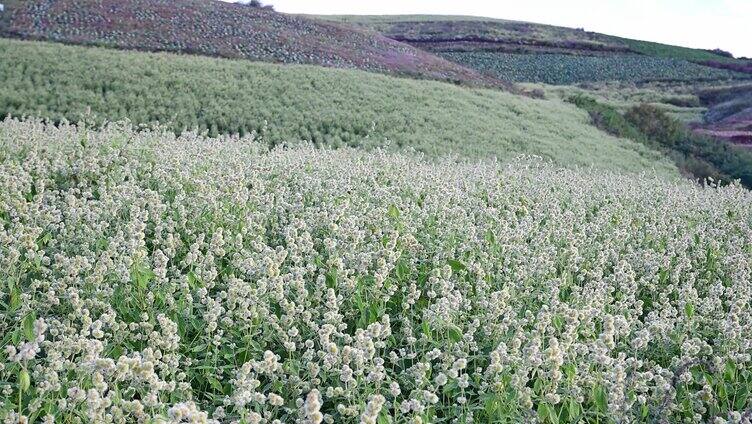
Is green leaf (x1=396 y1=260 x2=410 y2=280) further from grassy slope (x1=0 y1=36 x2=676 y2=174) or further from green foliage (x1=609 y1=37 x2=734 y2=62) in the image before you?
green foliage (x1=609 y1=37 x2=734 y2=62)

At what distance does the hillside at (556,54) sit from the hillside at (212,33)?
1518cm

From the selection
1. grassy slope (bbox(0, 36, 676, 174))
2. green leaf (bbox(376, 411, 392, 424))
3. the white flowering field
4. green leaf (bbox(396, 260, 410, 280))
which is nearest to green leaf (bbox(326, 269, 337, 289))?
the white flowering field

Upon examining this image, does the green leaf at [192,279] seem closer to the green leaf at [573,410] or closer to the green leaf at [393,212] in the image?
the green leaf at [393,212]

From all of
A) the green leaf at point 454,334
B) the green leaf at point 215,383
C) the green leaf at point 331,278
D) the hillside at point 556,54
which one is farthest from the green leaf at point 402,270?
the hillside at point 556,54

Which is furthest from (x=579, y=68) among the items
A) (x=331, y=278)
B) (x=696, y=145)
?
(x=331, y=278)

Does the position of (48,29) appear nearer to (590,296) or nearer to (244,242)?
(244,242)

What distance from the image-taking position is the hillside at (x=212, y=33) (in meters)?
28.8

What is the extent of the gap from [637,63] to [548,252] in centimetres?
6215

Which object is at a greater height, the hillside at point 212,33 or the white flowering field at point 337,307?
the hillside at point 212,33

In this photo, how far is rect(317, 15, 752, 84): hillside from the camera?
5725cm

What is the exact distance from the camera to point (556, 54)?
63625 mm

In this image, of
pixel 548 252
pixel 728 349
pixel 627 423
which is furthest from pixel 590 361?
pixel 548 252

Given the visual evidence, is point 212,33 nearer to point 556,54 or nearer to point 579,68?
point 579,68

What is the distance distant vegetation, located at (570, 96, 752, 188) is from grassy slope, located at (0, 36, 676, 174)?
1.70 m
